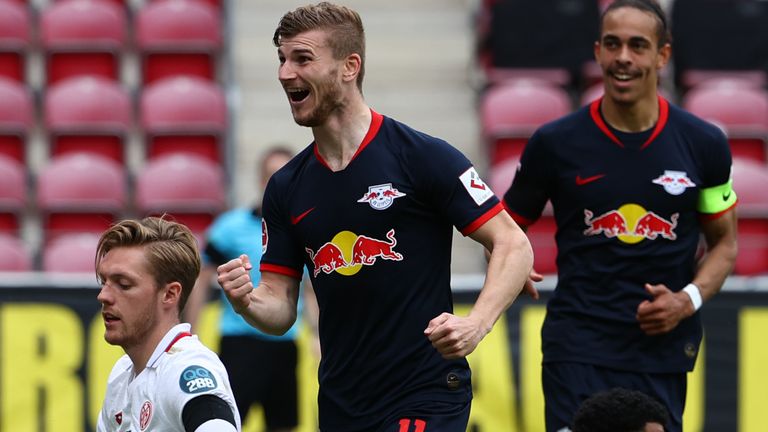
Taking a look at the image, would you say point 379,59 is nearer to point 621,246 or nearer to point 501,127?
point 501,127

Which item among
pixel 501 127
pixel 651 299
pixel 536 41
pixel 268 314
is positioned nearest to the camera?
pixel 268 314

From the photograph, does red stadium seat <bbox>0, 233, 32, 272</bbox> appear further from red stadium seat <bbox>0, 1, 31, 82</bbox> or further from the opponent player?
the opponent player

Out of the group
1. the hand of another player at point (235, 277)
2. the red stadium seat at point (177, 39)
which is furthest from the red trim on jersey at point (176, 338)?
the red stadium seat at point (177, 39)

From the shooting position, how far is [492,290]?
14.8 feet

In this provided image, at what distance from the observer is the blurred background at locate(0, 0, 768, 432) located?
37.4ft

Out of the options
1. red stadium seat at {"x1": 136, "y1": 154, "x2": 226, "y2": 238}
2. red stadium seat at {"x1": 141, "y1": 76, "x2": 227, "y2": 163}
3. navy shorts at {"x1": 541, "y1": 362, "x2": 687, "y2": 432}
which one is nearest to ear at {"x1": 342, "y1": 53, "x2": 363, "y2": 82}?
navy shorts at {"x1": 541, "y1": 362, "x2": 687, "y2": 432}

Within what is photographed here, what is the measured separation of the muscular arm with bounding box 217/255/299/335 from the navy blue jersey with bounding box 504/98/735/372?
4.39ft

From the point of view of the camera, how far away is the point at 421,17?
14.2m

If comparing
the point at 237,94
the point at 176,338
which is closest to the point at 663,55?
the point at 176,338

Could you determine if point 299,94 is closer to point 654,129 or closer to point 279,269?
point 279,269

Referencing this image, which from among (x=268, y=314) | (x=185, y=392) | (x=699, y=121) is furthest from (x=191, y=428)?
(x=699, y=121)

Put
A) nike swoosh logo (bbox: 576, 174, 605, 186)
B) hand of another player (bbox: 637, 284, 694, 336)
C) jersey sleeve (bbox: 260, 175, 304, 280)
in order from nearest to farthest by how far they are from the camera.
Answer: jersey sleeve (bbox: 260, 175, 304, 280) → hand of another player (bbox: 637, 284, 694, 336) → nike swoosh logo (bbox: 576, 174, 605, 186)

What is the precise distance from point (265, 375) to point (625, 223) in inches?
139

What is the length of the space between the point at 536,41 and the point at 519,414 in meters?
4.71
